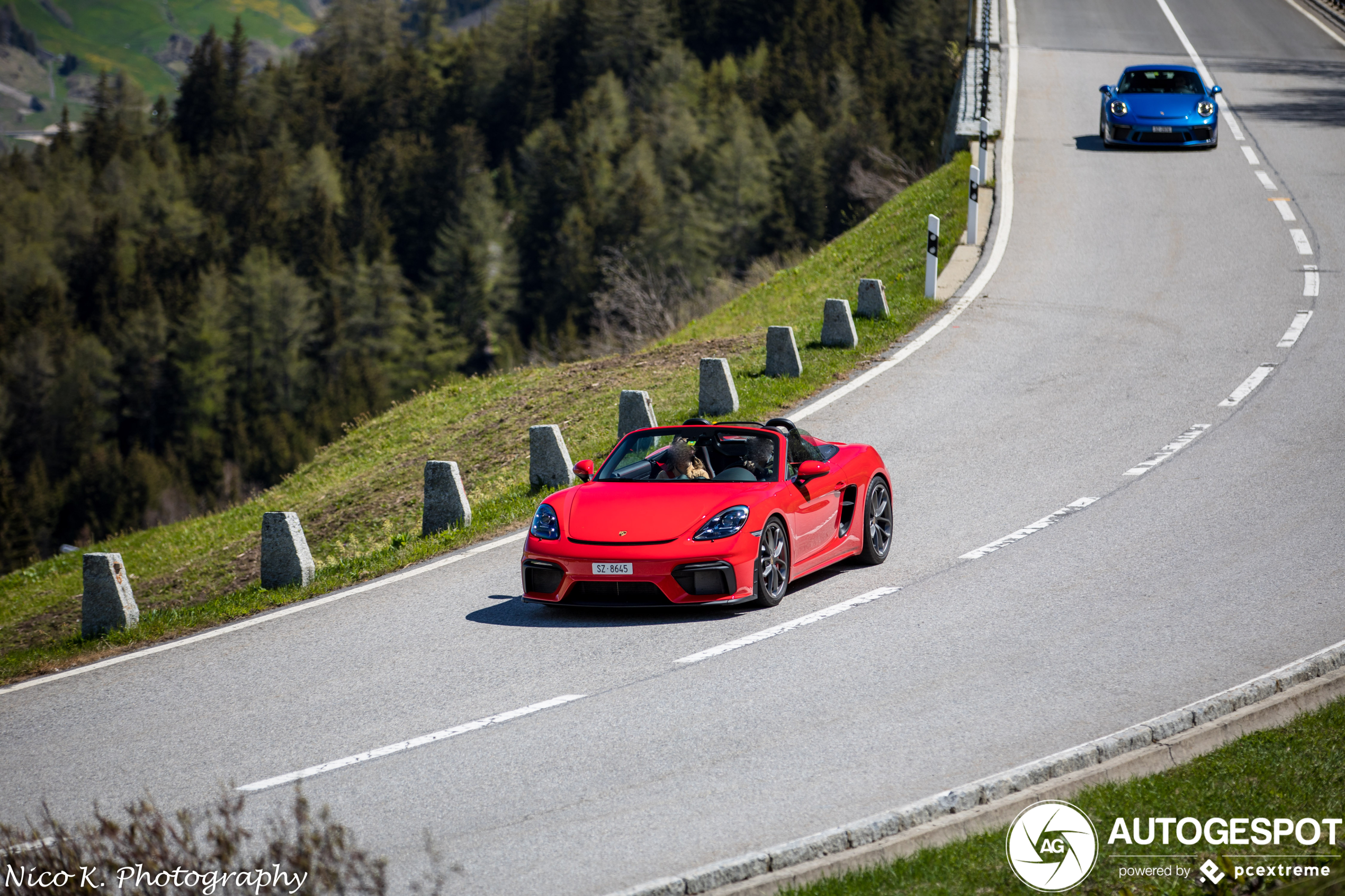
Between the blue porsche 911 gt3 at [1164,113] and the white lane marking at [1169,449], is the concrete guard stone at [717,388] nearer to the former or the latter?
the white lane marking at [1169,449]

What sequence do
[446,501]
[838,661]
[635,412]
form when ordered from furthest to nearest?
[635,412]
[446,501]
[838,661]

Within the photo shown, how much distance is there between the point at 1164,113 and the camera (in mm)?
28625

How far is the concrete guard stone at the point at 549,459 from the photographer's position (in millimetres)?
13828

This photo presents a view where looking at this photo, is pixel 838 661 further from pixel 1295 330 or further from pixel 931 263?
pixel 931 263

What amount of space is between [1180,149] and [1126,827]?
86.1 feet

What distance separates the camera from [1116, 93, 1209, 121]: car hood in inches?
A: 1123

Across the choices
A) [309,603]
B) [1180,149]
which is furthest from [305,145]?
[309,603]

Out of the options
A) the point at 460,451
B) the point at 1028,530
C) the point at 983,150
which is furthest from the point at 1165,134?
the point at 1028,530

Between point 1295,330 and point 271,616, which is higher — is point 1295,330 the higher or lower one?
the higher one

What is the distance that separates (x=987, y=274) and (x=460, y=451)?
8.69 m

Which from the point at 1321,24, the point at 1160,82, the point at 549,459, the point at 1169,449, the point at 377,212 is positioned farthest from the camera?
the point at 377,212

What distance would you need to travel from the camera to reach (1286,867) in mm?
5328

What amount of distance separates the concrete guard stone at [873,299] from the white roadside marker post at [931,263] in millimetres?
1035

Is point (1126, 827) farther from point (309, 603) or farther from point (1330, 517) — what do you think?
point (309, 603)
